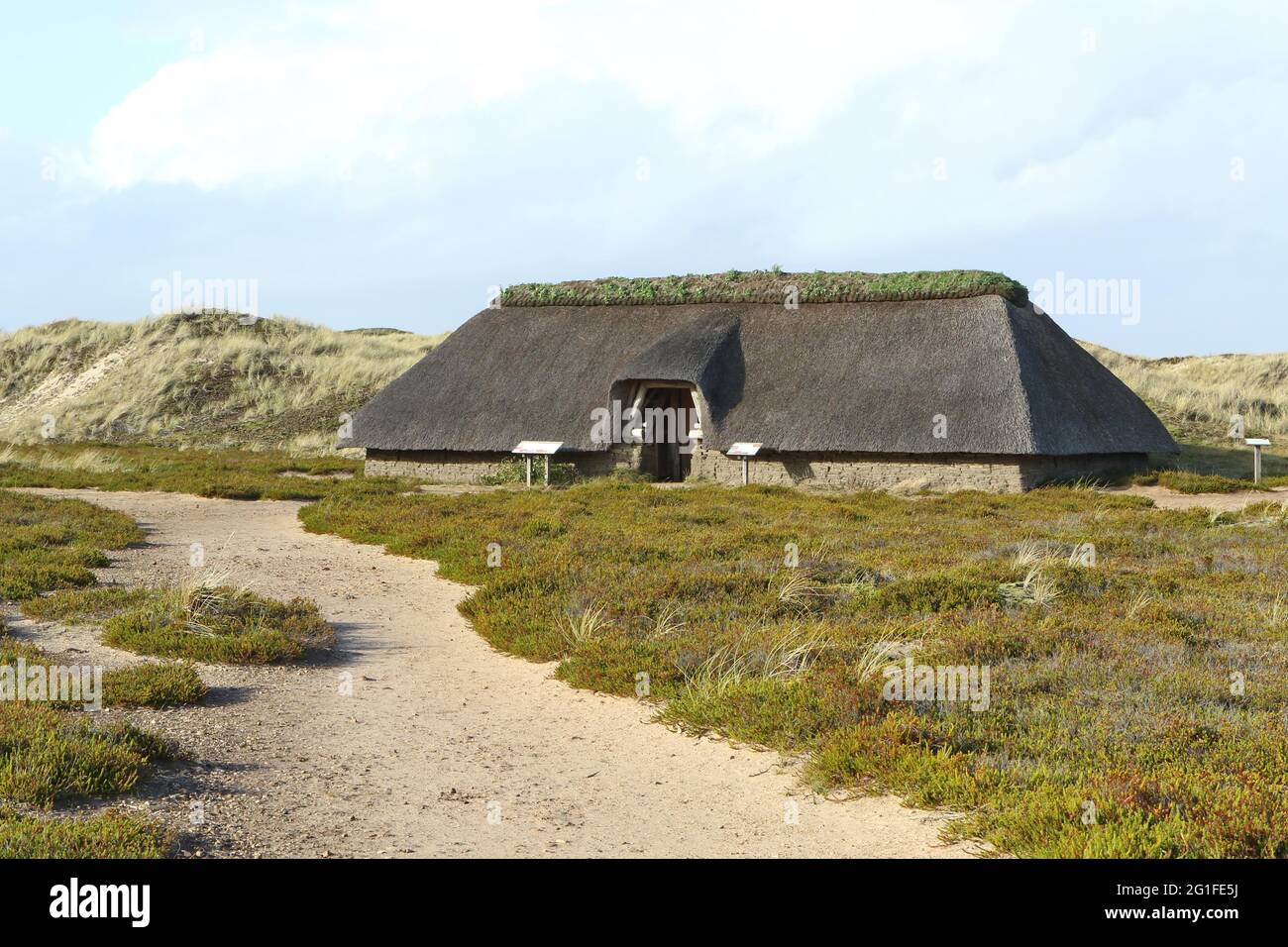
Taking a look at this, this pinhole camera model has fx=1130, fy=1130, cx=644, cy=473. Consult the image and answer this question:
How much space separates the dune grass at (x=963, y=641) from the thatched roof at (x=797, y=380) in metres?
7.46

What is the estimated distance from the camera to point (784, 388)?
30.5 m

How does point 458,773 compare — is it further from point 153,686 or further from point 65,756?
point 153,686

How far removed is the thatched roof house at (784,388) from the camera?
27.9 meters

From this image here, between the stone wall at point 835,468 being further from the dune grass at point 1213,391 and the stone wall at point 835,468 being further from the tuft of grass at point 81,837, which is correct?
the tuft of grass at point 81,837

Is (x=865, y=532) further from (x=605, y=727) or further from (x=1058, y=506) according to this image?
(x=605, y=727)

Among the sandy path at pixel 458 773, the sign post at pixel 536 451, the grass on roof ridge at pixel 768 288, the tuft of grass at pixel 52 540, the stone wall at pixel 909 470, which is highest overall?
the grass on roof ridge at pixel 768 288

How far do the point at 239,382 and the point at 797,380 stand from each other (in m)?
36.2

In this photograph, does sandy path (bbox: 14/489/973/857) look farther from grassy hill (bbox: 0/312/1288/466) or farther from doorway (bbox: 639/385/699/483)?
grassy hill (bbox: 0/312/1288/466)

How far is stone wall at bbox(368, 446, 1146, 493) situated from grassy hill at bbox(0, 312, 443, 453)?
40.5 ft

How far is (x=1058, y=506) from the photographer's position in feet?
76.5

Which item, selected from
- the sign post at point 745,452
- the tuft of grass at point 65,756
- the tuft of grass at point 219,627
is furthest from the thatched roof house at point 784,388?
the tuft of grass at point 65,756

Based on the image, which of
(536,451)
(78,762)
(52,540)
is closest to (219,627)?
(78,762)

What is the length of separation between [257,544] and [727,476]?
49.1 feet
